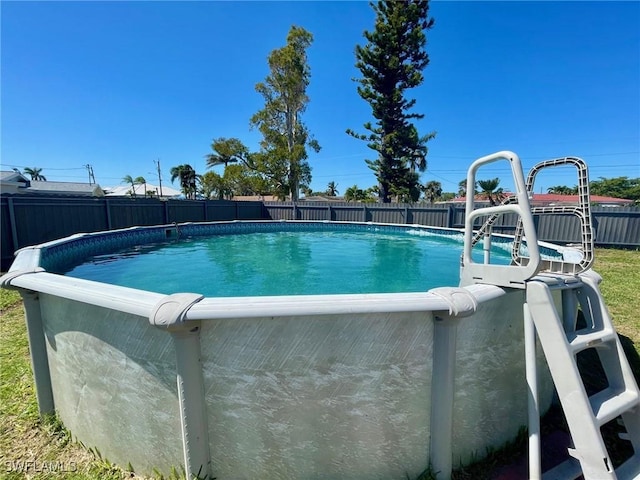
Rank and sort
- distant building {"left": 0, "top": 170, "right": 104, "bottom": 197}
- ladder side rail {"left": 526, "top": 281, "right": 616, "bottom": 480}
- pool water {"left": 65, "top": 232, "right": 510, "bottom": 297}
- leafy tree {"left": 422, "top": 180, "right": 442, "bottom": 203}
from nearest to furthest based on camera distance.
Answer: ladder side rail {"left": 526, "top": 281, "right": 616, "bottom": 480}
pool water {"left": 65, "top": 232, "right": 510, "bottom": 297}
distant building {"left": 0, "top": 170, "right": 104, "bottom": 197}
leafy tree {"left": 422, "top": 180, "right": 442, "bottom": 203}

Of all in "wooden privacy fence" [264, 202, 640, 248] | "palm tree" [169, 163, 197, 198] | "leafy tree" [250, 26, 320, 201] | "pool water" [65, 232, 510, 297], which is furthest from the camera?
"palm tree" [169, 163, 197, 198]

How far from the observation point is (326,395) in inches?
53.4

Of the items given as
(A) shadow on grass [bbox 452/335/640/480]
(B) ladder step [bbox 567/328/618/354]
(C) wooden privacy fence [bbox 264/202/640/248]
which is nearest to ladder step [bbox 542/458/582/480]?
(A) shadow on grass [bbox 452/335/640/480]

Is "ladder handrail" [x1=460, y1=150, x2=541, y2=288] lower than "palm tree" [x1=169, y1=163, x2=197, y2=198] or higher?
lower

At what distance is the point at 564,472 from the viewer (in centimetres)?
145

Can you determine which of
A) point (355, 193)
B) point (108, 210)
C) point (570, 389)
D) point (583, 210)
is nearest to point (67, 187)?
point (108, 210)

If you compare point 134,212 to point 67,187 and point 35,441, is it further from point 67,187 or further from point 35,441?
point 67,187

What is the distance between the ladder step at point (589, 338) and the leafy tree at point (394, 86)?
18.4 metres

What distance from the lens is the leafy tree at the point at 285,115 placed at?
64.8 feet

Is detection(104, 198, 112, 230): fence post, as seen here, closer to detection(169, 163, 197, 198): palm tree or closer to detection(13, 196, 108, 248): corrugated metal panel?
detection(13, 196, 108, 248): corrugated metal panel

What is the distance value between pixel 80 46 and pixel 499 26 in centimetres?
1480

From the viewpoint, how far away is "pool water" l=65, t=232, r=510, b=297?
486 cm

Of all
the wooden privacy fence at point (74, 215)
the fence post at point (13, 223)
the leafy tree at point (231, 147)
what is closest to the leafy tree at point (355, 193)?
the leafy tree at point (231, 147)

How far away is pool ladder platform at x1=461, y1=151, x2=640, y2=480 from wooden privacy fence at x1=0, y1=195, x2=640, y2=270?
9.36 m
